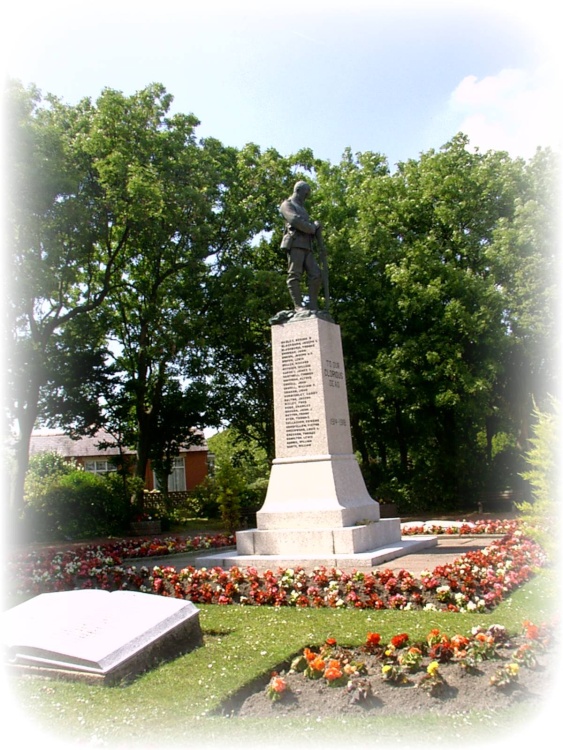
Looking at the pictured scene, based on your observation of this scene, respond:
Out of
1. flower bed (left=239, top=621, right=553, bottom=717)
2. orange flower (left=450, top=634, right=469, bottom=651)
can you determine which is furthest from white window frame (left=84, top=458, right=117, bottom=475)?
orange flower (left=450, top=634, right=469, bottom=651)

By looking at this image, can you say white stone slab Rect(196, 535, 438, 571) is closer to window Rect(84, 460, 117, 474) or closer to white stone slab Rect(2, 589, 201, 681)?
white stone slab Rect(2, 589, 201, 681)

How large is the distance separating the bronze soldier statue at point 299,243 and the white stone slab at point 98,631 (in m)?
7.06

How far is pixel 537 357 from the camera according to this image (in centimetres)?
2286

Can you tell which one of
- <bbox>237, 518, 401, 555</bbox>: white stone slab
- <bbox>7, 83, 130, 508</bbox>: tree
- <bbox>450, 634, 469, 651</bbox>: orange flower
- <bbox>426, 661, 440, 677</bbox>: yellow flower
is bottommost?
<bbox>426, 661, 440, 677</bbox>: yellow flower

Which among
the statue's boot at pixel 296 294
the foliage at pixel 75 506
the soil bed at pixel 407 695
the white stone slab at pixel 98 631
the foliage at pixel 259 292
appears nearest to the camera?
the soil bed at pixel 407 695

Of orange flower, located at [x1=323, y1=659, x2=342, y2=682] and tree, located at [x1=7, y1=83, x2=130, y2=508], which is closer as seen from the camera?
orange flower, located at [x1=323, y1=659, x2=342, y2=682]

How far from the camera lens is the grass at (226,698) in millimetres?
3947

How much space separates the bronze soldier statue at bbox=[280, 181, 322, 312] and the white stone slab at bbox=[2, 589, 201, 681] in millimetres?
7059

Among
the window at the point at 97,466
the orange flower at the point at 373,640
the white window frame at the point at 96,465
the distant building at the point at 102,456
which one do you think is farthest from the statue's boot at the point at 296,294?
the window at the point at 97,466

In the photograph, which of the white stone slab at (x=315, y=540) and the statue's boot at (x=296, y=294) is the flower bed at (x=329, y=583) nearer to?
the white stone slab at (x=315, y=540)

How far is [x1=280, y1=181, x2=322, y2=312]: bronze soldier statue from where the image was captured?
1213 centimetres

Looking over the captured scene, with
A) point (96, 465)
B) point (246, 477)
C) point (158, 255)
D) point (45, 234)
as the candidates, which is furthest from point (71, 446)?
point (45, 234)

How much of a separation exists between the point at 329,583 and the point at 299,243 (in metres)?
6.69

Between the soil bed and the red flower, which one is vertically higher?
the red flower
